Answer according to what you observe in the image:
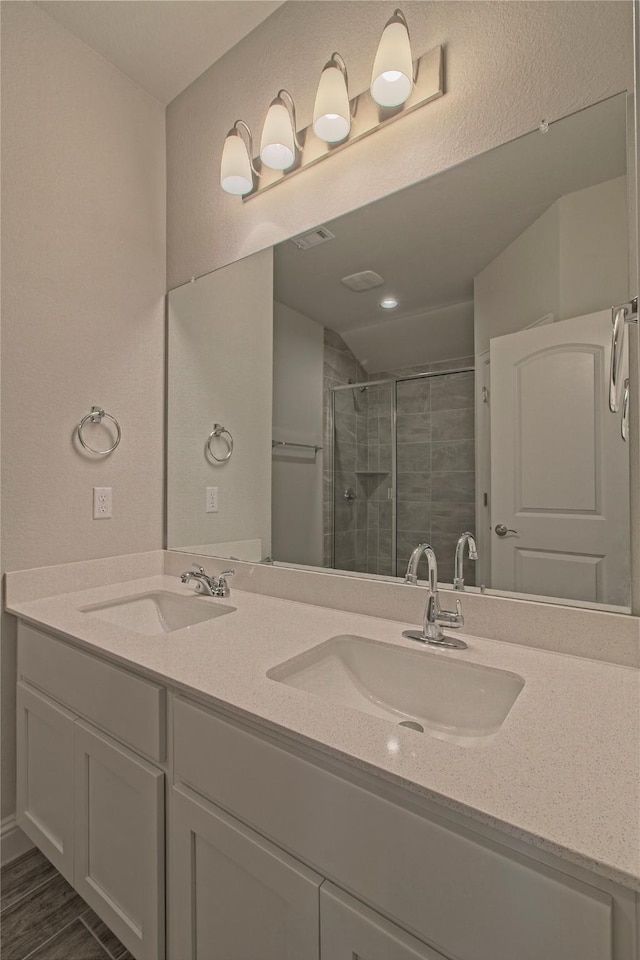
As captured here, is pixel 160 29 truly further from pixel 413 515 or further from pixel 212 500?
pixel 413 515

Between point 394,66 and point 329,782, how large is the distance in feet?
5.30

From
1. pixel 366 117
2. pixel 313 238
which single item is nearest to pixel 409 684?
pixel 313 238

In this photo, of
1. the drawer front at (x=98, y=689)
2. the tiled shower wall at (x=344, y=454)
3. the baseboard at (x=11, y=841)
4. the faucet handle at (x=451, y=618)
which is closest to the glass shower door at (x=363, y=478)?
the tiled shower wall at (x=344, y=454)

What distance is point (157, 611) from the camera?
1.65 meters

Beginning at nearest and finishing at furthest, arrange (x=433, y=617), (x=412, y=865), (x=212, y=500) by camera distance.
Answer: (x=412, y=865)
(x=433, y=617)
(x=212, y=500)

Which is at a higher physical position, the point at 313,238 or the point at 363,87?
the point at 363,87

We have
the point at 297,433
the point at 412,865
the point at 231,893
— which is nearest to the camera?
the point at 412,865

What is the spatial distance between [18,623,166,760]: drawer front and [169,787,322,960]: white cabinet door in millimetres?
140

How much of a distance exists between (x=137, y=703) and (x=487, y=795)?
758 mm

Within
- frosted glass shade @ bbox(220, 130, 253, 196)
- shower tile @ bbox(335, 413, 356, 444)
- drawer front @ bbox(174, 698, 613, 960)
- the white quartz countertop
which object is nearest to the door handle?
the white quartz countertop

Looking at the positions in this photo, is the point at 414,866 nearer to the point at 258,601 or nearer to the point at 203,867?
the point at 203,867

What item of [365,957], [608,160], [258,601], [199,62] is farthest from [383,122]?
[365,957]

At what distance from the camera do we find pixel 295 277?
1554 millimetres

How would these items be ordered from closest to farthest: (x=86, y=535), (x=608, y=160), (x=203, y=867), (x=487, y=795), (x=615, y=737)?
(x=487, y=795), (x=615, y=737), (x=203, y=867), (x=608, y=160), (x=86, y=535)
